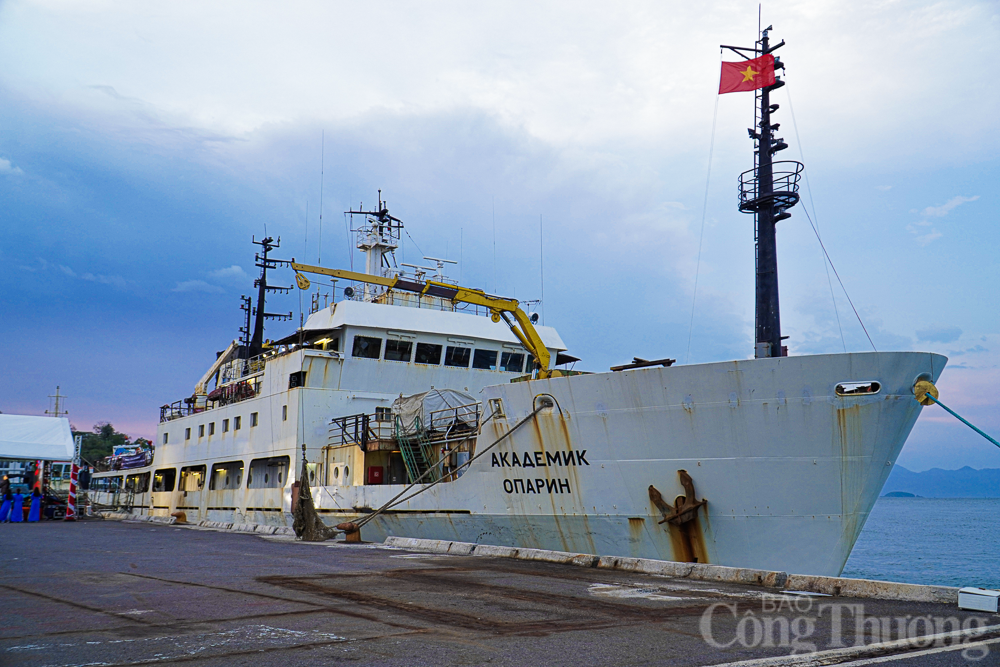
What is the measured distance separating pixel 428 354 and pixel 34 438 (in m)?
24.7

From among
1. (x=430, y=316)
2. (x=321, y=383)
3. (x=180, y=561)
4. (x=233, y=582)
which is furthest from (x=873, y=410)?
(x=321, y=383)

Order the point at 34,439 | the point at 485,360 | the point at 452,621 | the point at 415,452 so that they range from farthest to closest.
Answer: the point at 34,439, the point at 485,360, the point at 415,452, the point at 452,621

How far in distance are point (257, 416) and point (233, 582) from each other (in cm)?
1585

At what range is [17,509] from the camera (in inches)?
1112

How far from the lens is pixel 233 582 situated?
8.13 metres

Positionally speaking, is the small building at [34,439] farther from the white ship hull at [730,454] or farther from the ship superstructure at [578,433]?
the white ship hull at [730,454]

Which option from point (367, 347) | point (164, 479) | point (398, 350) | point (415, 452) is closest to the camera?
point (415, 452)

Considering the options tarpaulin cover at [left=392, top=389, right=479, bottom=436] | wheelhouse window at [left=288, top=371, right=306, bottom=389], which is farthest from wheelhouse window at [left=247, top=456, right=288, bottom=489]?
tarpaulin cover at [left=392, top=389, right=479, bottom=436]

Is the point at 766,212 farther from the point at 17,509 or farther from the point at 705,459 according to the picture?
the point at 17,509

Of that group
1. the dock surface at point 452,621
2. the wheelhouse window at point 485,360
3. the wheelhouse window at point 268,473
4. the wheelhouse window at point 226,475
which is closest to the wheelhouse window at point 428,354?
the wheelhouse window at point 485,360

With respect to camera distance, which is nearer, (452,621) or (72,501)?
(452,621)

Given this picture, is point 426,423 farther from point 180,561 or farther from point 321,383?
point 180,561

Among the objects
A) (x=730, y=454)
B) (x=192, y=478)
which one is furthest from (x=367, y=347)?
(x=192, y=478)

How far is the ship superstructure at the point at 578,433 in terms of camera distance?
10.5 metres
